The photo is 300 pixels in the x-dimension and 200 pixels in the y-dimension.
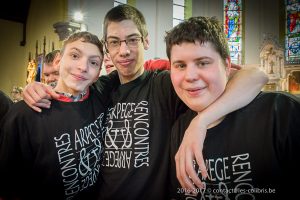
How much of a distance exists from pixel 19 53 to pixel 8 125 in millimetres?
6539

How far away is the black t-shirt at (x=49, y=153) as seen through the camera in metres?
1.15

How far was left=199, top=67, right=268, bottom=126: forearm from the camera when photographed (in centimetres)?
104

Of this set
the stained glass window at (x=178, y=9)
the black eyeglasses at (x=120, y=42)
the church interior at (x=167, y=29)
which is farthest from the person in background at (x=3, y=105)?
the stained glass window at (x=178, y=9)

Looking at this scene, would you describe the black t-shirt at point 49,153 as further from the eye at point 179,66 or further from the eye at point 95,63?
the eye at point 179,66

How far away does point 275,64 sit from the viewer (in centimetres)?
714

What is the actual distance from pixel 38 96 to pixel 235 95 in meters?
0.84

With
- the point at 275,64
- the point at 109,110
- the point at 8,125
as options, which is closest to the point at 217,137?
the point at 109,110

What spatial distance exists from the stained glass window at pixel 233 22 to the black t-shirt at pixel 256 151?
770cm

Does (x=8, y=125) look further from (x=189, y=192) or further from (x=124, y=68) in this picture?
(x=189, y=192)

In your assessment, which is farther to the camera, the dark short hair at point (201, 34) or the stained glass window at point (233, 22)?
the stained glass window at point (233, 22)

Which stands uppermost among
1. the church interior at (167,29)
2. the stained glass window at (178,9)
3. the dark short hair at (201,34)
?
the stained glass window at (178,9)

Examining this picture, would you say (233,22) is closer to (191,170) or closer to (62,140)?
(62,140)

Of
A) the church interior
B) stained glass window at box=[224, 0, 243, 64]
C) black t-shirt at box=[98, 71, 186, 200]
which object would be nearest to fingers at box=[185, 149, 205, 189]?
black t-shirt at box=[98, 71, 186, 200]

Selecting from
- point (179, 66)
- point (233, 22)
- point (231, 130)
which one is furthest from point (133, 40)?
point (233, 22)
